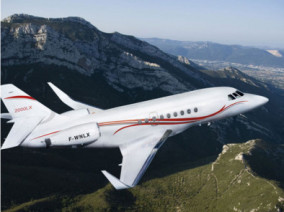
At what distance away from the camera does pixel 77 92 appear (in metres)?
128

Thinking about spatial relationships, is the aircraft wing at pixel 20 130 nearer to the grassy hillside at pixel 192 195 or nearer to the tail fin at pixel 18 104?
the tail fin at pixel 18 104

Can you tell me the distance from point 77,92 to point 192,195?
89146 millimetres

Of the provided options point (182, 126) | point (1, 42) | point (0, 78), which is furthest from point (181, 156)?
point (1, 42)

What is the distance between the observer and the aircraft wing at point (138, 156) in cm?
2422

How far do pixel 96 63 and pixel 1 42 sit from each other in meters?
60.4

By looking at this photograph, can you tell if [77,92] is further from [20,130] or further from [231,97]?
[231,97]

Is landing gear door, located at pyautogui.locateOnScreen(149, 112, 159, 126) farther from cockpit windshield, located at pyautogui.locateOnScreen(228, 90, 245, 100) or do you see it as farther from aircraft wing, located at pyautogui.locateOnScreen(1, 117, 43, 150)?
aircraft wing, located at pyautogui.locateOnScreen(1, 117, 43, 150)

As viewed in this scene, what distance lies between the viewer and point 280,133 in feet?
632

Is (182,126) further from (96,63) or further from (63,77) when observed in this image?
(96,63)

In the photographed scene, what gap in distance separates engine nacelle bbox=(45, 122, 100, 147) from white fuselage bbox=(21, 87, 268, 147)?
0.14 meters

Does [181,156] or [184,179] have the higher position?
[184,179]

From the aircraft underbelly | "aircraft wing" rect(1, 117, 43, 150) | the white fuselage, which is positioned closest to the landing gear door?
the white fuselage

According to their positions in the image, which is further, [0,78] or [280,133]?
[280,133]

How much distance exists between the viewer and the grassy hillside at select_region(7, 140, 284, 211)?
6084 centimetres
